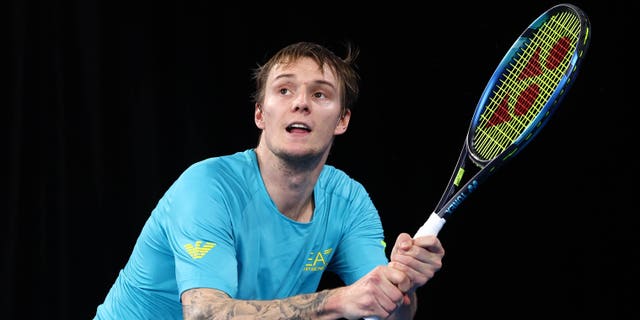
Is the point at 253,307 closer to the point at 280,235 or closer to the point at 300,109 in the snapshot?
the point at 280,235

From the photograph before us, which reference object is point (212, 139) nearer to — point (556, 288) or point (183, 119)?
→ point (183, 119)

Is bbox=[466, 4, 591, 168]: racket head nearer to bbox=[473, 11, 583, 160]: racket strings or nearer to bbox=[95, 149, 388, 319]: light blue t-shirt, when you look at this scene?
bbox=[473, 11, 583, 160]: racket strings

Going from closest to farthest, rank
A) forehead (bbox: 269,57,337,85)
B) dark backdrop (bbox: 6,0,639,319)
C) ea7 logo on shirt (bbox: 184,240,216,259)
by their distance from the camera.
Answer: ea7 logo on shirt (bbox: 184,240,216,259) < forehead (bbox: 269,57,337,85) < dark backdrop (bbox: 6,0,639,319)

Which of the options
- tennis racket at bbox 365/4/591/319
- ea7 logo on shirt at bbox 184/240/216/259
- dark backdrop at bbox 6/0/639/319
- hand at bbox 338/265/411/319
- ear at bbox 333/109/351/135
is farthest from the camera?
dark backdrop at bbox 6/0/639/319

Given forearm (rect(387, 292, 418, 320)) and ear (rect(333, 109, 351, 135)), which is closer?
forearm (rect(387, 292, 418, 320))

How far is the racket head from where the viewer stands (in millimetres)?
2312

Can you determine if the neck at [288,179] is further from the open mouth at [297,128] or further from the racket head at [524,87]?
the racket head at [524,87]

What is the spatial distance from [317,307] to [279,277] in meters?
0.34

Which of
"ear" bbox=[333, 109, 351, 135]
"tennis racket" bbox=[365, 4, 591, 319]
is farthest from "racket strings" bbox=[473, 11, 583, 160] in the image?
"ear" bbox=[333, 109, 351, 135]

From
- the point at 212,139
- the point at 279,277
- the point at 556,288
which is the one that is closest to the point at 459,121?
the point at 556,288

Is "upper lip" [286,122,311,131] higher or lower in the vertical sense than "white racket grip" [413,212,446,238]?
higher

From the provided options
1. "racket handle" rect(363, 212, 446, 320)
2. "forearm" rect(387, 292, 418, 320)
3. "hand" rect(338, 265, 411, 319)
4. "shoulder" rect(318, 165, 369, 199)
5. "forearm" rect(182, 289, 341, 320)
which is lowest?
"forearm" rect(182, 289, 341, 320)

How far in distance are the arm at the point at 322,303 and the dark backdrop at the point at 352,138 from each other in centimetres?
147

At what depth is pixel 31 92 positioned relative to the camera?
3.32m
